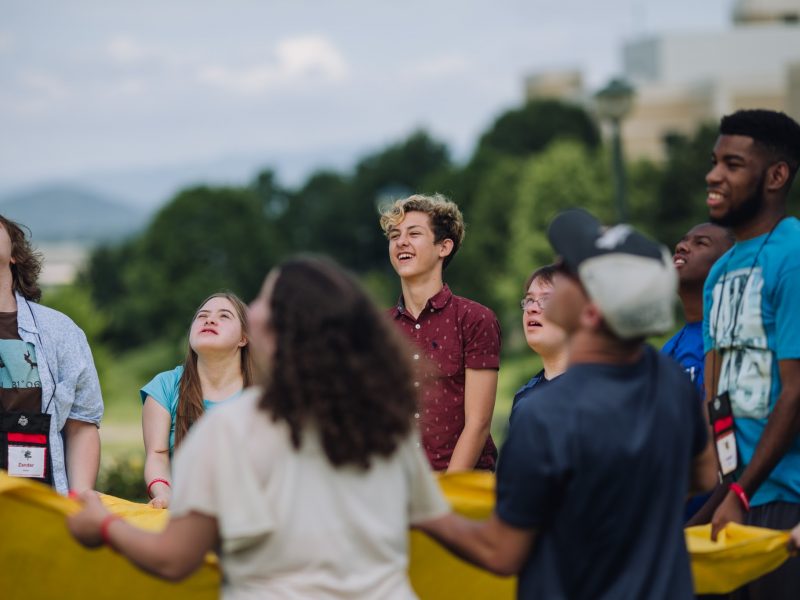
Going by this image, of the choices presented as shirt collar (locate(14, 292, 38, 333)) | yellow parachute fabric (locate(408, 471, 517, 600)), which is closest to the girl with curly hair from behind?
yellow parachute fabric (locate(408, 471, 517, 600))

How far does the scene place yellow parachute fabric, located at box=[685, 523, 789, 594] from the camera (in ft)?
15.5

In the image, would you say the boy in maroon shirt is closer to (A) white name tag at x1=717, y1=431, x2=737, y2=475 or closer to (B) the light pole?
(A) white name tag at x1=717, y1=431, x2=737, y2=475

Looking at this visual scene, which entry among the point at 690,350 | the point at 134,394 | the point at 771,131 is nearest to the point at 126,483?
the point at 690,350

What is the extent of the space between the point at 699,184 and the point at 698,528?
54.7 m

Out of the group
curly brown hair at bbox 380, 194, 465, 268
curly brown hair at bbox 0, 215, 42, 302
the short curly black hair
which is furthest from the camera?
curly brown hair at bbox 380, 194, 465, 268

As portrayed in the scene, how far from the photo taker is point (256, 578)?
350cm

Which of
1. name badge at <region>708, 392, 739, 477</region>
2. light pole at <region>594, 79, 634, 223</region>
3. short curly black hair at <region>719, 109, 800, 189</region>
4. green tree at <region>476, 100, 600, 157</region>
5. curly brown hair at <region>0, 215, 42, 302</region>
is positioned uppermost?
green tree at <region>476, 100, 600, 157</region>

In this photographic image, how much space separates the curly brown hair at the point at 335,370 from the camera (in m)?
3.47

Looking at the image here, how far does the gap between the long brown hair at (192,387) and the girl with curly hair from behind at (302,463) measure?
10.7 ft

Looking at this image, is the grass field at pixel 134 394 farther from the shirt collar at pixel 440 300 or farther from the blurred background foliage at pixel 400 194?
the shirt collar at pixel 440 300

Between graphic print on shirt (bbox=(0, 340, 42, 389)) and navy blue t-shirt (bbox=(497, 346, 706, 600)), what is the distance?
10.3ft

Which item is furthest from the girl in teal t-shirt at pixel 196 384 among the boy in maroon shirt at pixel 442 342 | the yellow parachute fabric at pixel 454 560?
the yellow parachute fabric at pixel 454 560

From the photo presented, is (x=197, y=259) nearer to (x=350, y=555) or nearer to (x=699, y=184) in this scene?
(x=699, y=184)

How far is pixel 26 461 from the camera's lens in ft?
19.7
